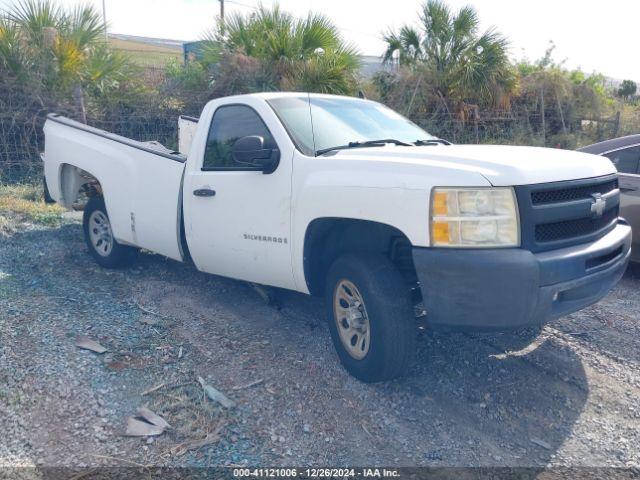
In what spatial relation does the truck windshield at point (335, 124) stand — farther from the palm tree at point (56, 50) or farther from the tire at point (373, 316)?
the palm tree at point (56, 50)

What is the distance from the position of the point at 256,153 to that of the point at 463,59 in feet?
33.4

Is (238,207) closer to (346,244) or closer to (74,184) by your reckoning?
(346,244)

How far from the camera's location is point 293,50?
1184 cm

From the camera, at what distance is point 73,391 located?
3836 millimetres

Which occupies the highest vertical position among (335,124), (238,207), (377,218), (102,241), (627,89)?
(627,89)

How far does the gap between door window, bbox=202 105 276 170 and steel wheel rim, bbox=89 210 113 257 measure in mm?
1995

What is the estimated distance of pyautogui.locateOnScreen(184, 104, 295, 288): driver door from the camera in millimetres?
4418

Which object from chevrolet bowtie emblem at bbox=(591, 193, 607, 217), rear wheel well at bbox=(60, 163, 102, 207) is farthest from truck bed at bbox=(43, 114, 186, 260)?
chevrolet bowtie emblem at bbox=(591, 193, 607, 217)

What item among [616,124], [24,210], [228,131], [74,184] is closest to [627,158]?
[228,131]

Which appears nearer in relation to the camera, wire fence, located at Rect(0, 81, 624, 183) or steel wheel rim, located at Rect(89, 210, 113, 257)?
steel wheel rim, located at Rect(89, 210, 113, 257)

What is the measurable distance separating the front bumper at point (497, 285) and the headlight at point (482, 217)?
6cm

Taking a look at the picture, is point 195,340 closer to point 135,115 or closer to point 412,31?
point 135,115

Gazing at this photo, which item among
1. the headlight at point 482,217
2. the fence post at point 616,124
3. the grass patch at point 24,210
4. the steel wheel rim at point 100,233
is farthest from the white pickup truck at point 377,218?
the fence post at point 616,124

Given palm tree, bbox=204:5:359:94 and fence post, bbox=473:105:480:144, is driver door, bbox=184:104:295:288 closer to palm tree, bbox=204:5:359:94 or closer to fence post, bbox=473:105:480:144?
palm tree, bbox=204:5:359:94
